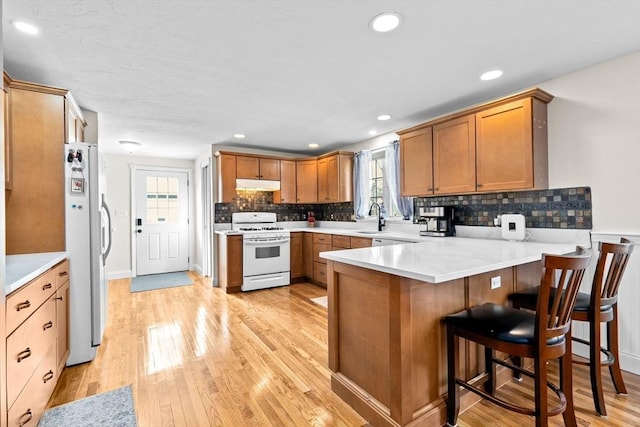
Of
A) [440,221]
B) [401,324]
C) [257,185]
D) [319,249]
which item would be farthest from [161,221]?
[401,324]

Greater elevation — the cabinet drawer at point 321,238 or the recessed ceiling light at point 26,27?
the recessed ceiling light at point 26,27

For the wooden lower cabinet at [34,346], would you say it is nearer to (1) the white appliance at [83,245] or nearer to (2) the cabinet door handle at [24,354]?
(2) the cabinet door handle at [24,354]

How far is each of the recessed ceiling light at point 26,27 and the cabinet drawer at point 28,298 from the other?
61.3 inches

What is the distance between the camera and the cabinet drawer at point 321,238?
4711 mm

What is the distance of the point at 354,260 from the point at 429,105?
2421 mm

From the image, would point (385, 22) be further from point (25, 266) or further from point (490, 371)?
point (25, 266)

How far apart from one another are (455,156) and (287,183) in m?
3.09

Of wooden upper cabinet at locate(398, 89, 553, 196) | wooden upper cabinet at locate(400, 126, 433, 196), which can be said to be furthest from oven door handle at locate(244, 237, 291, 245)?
wooden upper cabinet at locate(398, 89, 553, 196)

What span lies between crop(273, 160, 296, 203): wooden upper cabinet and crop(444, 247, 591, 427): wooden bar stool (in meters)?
4.13

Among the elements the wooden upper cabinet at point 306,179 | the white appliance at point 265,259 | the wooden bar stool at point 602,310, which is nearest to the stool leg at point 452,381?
the wooden bar stool at point 602,310

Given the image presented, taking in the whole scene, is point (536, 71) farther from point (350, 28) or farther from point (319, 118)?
point (319, 118)

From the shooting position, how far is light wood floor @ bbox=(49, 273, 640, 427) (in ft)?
5.86

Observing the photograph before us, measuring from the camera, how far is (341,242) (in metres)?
4.45

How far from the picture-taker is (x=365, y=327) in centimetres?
176
